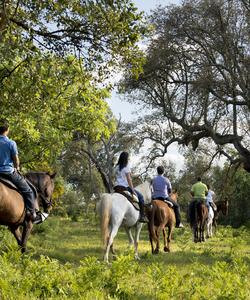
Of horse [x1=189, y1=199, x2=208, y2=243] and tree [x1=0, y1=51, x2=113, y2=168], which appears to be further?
horse [x1=189, y1=199, x2=208, y2=243]

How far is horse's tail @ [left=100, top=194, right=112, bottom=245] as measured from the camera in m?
11.4

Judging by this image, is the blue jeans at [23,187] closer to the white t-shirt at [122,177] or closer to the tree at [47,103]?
the white t-shirt at [122,177]

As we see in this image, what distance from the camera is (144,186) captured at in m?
13.8

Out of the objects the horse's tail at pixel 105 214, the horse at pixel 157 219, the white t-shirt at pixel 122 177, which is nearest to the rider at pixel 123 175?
the white t-shirt at pixel 122 177

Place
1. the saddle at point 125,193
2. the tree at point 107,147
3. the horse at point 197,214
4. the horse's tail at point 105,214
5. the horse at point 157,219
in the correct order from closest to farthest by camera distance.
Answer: the horse's tail at point 105,214 → the saddle at point 125,193 → the horse at point 157,219 → the horse at point 197,214 → the tree at point 107,147

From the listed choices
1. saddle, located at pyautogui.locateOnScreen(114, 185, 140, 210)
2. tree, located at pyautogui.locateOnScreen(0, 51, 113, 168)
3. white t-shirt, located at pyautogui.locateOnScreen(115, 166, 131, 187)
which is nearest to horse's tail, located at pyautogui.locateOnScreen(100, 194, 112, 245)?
saddle, located at pyautogui.locateOnScreen(114, 185, 140, 210)

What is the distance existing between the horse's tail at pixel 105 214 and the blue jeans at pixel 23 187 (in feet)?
5.00

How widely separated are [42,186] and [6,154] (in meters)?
2.54

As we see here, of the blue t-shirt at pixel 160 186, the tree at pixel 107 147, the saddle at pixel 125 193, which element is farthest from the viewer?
the tree at pixel 107 147

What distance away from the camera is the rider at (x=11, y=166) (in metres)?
10.6

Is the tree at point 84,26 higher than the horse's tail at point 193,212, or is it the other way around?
the tree at point 84,26

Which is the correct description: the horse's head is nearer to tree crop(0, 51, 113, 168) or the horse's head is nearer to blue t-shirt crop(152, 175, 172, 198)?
tree crop(0, 51, 113, 168)

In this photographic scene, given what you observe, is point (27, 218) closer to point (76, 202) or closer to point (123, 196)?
point (123, 196)

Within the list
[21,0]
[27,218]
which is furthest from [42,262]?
[21,0]
